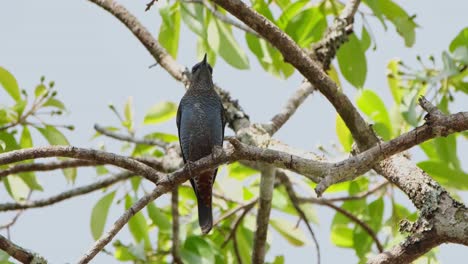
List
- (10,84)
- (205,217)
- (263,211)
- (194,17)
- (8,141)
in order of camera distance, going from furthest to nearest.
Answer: (10,84), (205,217), (263,211), (194,17), (8,141)

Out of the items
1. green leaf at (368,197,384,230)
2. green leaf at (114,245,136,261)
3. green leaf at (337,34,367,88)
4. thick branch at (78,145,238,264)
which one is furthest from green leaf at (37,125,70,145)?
green leaf at (368,197,384,230)

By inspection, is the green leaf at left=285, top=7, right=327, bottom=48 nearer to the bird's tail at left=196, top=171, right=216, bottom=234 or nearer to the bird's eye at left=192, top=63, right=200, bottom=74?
the bird's eye at left=192, top=63, right=200, bottom=74

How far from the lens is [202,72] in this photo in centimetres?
531

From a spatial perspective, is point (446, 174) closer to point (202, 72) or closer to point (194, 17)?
point (194, 17)

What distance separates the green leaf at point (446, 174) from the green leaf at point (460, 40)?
0.63 meters

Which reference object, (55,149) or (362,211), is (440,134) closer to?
(55,149)

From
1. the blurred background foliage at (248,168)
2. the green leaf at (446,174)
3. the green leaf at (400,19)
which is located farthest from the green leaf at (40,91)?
the green leaf at (446,174)

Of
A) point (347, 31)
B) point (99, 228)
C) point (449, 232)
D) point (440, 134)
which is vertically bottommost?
point (449, 232)

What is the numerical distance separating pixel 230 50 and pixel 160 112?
979mm

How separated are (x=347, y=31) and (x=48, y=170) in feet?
6.85

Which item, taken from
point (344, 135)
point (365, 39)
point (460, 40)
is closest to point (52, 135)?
point (344, 135)

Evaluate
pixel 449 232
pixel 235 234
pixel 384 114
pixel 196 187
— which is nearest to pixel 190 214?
pixel 235 234

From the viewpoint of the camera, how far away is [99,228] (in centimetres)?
514

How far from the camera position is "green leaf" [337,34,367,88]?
4.74 meters
